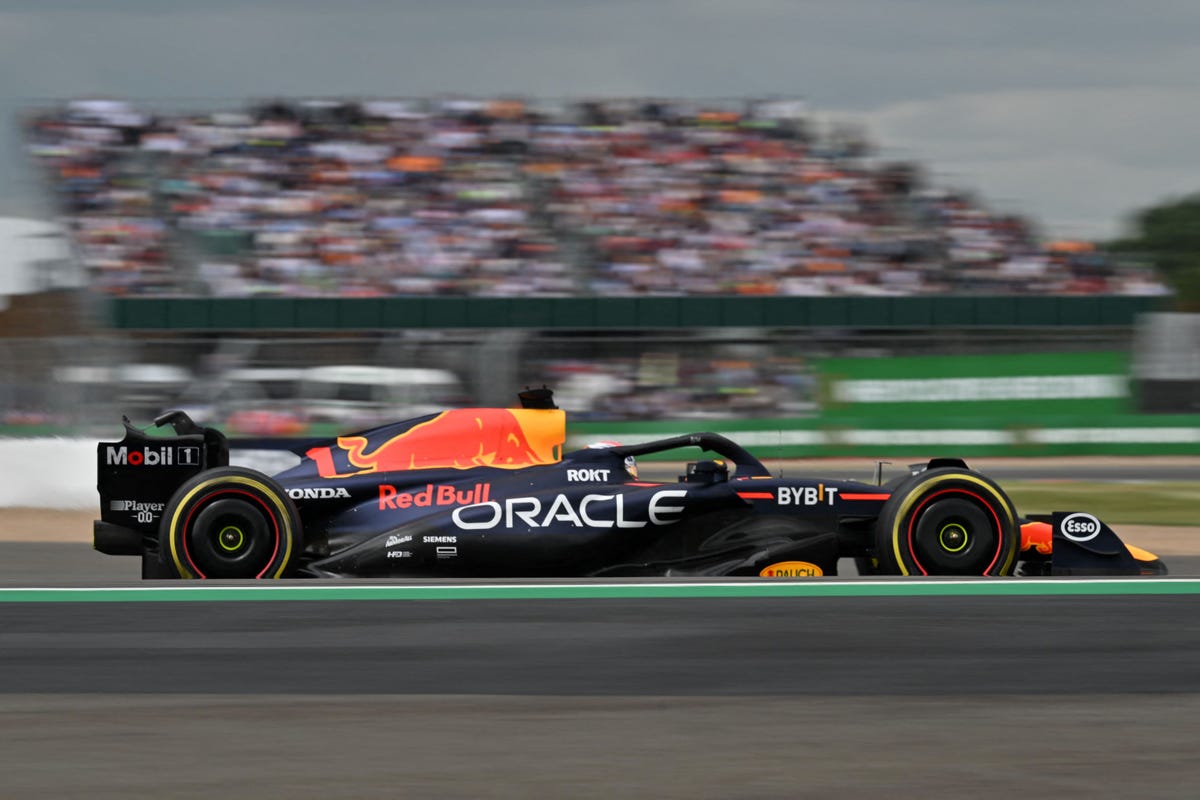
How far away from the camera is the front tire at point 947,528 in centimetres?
753

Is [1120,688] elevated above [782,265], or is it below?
below

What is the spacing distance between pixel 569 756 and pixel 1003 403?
17.5 metres

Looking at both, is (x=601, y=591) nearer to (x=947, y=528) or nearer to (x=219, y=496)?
(x=947, y=528)

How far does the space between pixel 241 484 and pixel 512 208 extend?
15.2 m

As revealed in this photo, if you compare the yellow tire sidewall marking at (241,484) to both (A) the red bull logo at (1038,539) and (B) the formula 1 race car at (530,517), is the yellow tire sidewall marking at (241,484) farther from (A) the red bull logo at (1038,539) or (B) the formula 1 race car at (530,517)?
(A) the red bull logo at (1038,539)

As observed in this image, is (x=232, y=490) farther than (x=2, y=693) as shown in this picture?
Yes

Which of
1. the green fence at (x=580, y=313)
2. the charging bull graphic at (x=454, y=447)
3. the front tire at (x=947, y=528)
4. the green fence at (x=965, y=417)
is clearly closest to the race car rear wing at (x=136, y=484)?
the charging bull graphic at (x=454, y=447)

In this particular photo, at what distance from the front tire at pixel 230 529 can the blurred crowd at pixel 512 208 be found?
45.1 feet

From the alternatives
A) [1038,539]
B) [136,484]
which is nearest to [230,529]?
[136,484]

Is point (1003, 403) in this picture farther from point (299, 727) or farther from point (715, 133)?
point (299, 727)

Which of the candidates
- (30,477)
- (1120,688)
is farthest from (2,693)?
(30,477)

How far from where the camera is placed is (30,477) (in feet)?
43.7

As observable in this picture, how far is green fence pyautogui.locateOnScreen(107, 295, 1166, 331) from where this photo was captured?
20531 millimetres

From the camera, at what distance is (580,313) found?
21.3 metres
